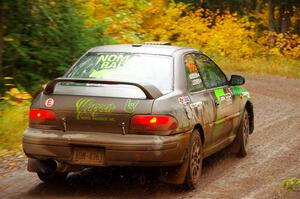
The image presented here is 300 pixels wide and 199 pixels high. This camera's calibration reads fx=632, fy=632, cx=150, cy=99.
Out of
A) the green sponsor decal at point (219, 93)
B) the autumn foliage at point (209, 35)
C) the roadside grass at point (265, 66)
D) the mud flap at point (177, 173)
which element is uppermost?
the green sponsor decal at point (219, 93)

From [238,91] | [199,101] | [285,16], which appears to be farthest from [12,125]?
[285,16]

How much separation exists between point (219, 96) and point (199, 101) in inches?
33.9

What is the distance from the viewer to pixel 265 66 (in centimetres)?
2584

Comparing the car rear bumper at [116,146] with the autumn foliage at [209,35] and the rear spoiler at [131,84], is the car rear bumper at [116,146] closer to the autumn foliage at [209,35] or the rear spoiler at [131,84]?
the rear spoiler at [131,84]

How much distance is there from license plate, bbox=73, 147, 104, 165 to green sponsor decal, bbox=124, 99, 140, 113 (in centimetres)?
48

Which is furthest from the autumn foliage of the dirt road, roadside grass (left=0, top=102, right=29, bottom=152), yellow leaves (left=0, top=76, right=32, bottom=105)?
the dirt road

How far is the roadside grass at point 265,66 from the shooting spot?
24.8 m

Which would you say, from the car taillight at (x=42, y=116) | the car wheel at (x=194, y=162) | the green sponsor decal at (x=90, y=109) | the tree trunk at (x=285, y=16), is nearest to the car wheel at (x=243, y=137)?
the car wheel at (x=194, y=162)

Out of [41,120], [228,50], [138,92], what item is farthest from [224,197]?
[228,50]

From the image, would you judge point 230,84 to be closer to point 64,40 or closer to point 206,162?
point 206,162

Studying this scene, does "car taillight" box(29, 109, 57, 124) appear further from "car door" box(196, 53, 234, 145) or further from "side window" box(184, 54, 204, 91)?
"car door" box(196, 53, 234, 145)

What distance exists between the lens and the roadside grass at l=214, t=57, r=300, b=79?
24.8m

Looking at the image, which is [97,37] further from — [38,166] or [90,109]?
[90,109]

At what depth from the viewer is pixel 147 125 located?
20.8 feet
